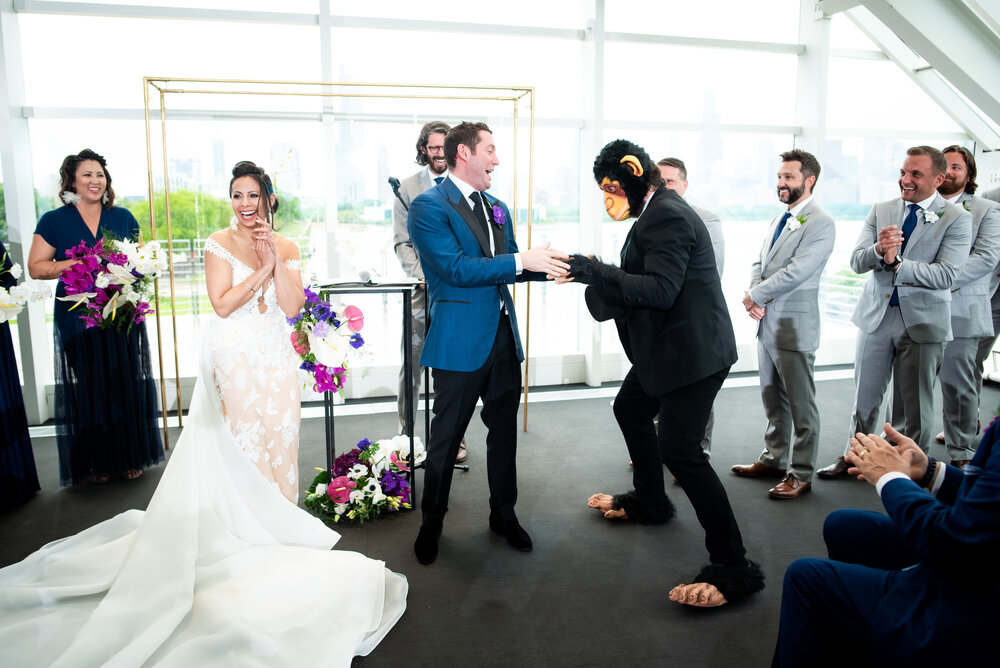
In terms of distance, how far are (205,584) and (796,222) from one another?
3.48 m

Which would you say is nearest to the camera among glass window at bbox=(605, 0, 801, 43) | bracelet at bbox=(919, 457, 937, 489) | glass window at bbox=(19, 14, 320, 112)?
bracelet at bbox=(919, 457, 937, 489)

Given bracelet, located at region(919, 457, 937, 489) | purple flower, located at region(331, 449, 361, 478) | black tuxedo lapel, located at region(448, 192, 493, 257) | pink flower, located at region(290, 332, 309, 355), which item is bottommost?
purple flower, located at region(331, 449, 361, 478)

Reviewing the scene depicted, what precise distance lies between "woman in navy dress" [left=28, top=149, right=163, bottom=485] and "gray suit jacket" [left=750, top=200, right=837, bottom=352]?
147 inches

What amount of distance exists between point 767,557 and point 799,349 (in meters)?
1.31

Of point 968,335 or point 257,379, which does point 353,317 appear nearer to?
point 257,379

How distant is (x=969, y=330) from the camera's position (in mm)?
4449

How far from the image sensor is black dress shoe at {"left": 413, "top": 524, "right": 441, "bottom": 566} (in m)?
3.28

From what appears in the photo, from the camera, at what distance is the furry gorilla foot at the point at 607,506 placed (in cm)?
375

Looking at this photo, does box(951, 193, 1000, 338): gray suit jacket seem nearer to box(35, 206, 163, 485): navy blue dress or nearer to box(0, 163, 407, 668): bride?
box(0, 163, 407, 668): bride

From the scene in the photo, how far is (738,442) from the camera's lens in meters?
5.07

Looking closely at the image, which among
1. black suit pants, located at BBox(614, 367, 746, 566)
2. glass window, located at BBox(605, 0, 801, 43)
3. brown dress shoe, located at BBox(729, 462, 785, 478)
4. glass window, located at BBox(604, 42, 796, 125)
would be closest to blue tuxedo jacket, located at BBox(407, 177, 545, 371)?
black suit pants, located at BBox(614, 367, 746, 566)

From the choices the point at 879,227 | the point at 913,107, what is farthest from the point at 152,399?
the point at 913,107

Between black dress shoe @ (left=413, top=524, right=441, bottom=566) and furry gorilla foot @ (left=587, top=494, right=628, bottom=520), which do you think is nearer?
black dress shoe @ (left=413, top=524, right=441, bottom=566)

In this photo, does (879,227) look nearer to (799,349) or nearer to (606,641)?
(799,349)
